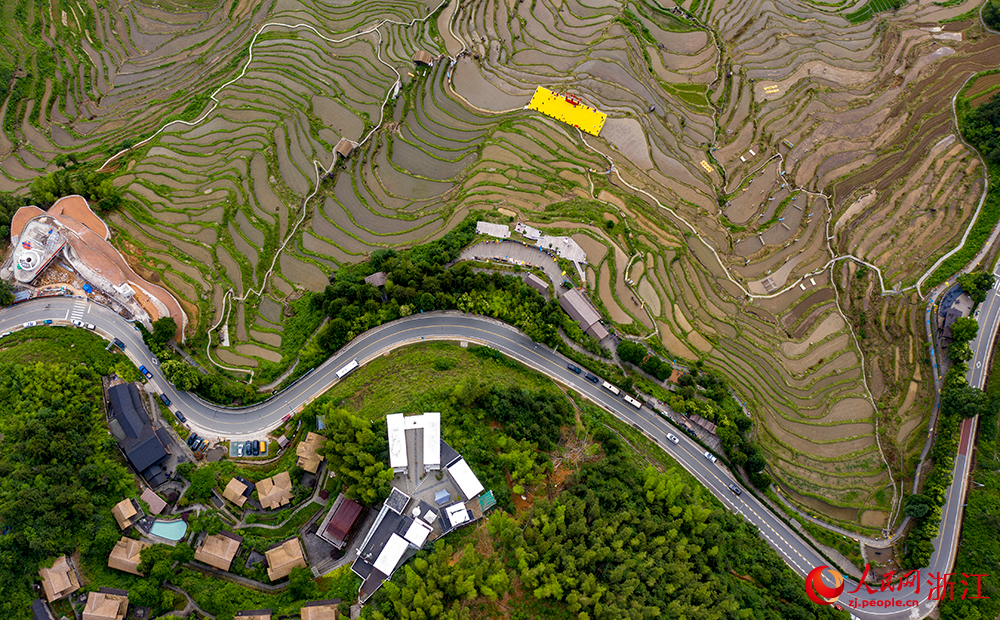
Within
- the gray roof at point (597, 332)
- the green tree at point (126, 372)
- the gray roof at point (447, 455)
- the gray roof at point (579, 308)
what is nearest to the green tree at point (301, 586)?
the gray roof at point (447, 455)

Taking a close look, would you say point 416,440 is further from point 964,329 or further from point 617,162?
point 964,329

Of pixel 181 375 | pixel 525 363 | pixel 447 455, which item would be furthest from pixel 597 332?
pixel 181 375

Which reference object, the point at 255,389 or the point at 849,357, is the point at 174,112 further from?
the point at 849,357

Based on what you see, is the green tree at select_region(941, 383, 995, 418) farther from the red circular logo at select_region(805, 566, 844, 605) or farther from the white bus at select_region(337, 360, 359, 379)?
the white bus at select_region(337, 360, 359, 379)

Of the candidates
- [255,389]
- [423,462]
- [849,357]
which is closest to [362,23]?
[255,389]

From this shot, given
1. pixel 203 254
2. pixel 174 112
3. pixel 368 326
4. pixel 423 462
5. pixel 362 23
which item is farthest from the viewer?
pixel 362 23

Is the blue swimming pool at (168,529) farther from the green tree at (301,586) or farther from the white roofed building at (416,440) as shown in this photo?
the white roofed building at (416,440)
